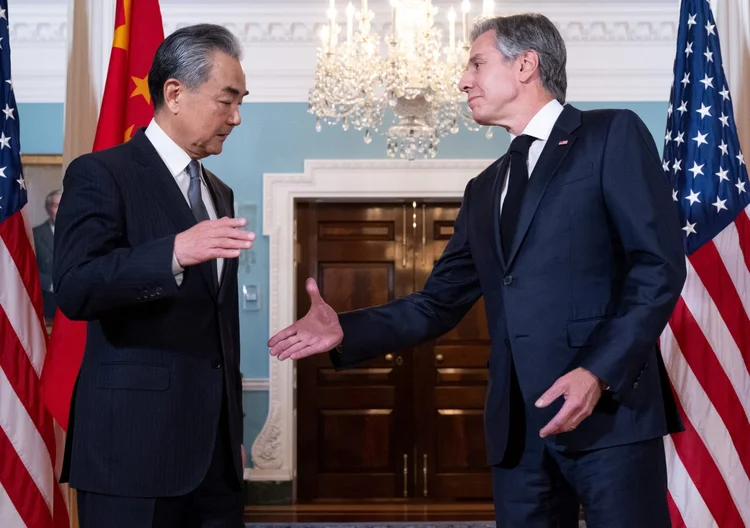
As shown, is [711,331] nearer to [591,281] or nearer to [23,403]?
[591,281]

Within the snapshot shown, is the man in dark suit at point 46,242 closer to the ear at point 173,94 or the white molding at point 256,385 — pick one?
the white molding at point 256,385

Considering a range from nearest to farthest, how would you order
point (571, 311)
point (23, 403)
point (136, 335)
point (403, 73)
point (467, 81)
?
point (136, 335) → point (571, 311) → point (467, 81) → point (23, 403) → point (403, 73)

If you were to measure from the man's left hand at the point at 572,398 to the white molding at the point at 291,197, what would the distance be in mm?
4498

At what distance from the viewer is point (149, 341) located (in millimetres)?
1731

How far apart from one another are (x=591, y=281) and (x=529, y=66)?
2.02 feet

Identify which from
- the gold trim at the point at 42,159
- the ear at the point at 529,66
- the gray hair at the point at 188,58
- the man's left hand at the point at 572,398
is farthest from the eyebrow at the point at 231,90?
the gold trim at the point at 42,159

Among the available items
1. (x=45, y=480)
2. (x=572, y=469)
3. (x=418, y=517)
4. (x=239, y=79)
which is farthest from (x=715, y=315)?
(x=418, y=517)

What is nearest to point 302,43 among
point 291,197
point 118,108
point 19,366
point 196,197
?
point 291,197

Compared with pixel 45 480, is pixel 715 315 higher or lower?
higher

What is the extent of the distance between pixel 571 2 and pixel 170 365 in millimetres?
5148

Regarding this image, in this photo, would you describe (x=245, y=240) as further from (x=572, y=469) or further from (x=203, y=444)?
(x=572, y=469)

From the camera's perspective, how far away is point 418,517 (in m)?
5.80

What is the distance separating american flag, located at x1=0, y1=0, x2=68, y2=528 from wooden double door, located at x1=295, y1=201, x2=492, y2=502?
3.54m

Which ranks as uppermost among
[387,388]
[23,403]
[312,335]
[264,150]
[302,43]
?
[302,43]
